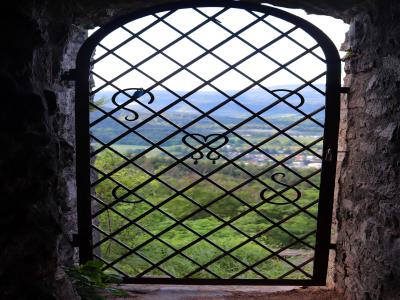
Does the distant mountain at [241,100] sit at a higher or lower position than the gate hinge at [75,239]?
higher

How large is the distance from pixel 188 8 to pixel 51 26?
65 centimetres

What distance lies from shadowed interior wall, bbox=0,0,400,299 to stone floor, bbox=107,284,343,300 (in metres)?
0.15

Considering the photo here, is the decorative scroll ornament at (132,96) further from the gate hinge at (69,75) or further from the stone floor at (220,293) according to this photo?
the stone floor at (220,293)

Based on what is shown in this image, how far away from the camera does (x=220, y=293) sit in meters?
2.31

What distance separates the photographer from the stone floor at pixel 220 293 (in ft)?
7.33

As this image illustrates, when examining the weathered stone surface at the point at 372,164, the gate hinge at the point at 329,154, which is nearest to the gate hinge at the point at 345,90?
the weathered stone surface at the point at 372,164

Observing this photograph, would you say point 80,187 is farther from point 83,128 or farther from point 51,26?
point 51,26

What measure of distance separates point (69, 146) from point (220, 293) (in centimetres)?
109

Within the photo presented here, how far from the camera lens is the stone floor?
2234mm

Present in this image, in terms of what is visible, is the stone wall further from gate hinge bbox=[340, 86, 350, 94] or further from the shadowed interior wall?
gate hinge bbox=[340, 86, 350, 94]

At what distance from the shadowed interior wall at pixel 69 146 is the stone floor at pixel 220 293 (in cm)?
15

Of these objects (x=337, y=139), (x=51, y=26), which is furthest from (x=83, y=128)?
(x=337, y=139)

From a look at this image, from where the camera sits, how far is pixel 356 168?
205cm

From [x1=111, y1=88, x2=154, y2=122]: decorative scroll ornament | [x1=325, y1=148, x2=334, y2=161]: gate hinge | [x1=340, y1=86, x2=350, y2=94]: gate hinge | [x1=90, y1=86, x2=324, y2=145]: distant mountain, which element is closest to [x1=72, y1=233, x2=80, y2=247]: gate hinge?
[x1=90, y1=86, x2=324, y2=145]: distant mountain
